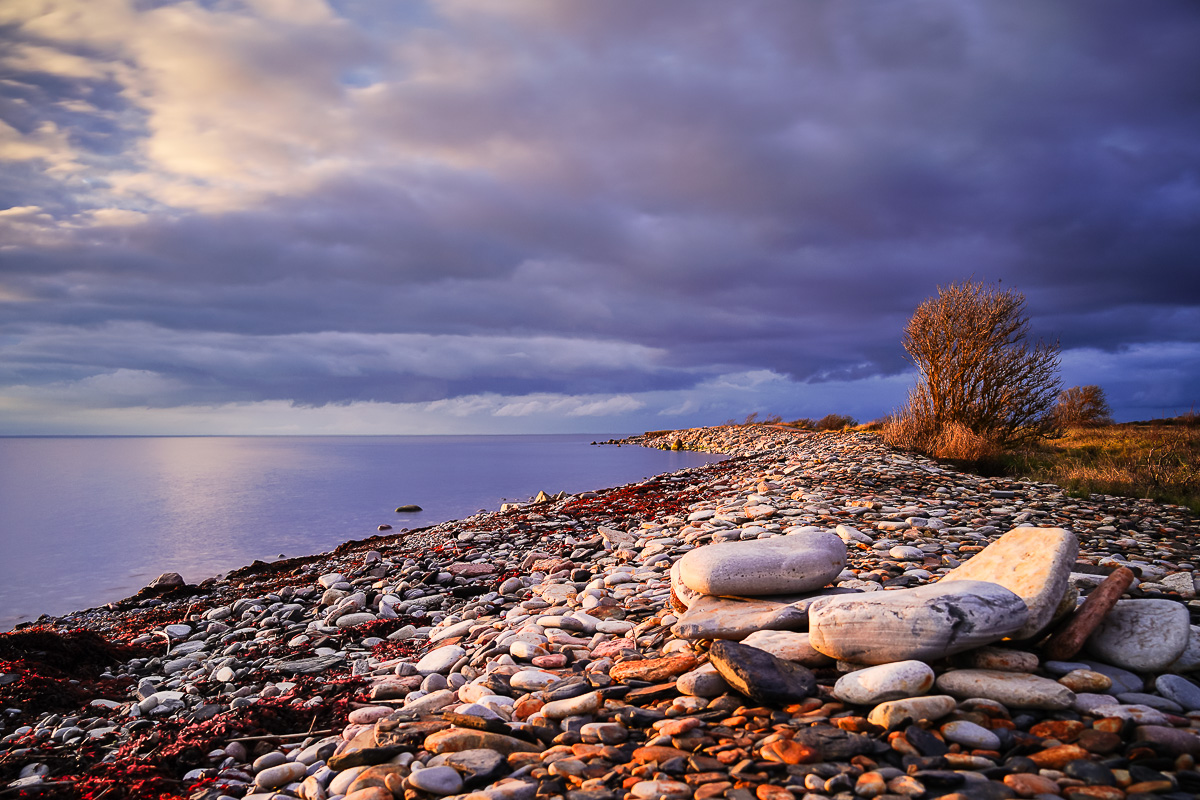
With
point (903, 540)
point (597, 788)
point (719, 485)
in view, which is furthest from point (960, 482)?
point (597, 788)

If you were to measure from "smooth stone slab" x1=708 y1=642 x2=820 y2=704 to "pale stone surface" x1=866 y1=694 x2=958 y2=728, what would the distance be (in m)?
0.36

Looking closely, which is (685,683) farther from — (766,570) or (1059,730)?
(1059,730)

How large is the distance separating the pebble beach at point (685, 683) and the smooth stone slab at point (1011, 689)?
0.5 inches

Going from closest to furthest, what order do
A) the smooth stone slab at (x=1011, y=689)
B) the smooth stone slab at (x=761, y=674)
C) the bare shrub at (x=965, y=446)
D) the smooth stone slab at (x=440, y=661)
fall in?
1. the smooth stone slab at (x=1011, y=689)
2. the smooth stone slab at (x=761, y=674)
3. the smooth stone slab at (x=440, y=661)
4. the bare shrub at (x=965, y=446)

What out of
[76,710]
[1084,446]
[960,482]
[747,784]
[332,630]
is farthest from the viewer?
[1084,446]

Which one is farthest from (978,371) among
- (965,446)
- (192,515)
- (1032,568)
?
(192,515)

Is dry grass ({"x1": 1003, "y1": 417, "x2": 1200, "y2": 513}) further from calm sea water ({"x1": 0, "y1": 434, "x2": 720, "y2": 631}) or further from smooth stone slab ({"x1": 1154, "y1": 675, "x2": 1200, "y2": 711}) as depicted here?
calm sea water ({"x1": 0, "y1": 434, "x2": 720, "y2": 631})

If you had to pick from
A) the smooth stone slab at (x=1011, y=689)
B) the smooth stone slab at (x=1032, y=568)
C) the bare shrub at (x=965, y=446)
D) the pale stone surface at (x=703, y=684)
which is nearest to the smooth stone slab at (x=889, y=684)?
the smooth stone slab at (x=1011, y=689)

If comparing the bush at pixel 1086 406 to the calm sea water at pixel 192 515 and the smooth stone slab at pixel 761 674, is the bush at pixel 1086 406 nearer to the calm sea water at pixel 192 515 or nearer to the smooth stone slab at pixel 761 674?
the calm sea water at pixel 192 515

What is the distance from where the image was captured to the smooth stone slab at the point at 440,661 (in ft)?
14.5

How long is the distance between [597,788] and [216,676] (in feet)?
14.6

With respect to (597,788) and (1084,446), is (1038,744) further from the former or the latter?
(1084,446)

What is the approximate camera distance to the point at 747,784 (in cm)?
229

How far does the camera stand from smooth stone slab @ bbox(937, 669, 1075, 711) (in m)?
2.65
